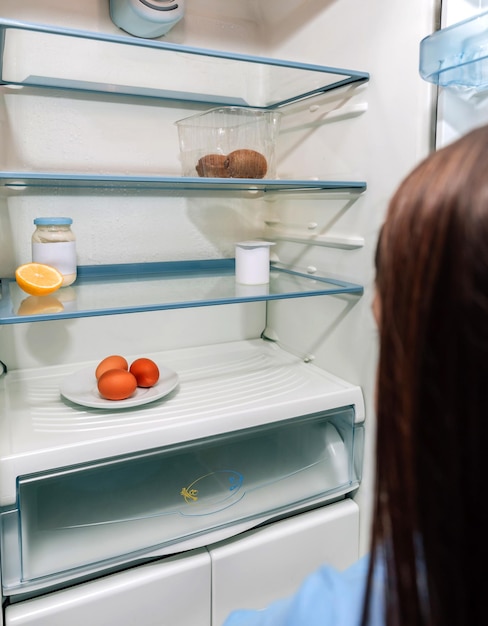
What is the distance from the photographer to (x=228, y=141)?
1.27m

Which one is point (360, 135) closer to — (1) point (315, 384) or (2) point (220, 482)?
(1) point (315, 384)

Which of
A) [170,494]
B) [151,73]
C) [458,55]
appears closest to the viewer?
[458,55]

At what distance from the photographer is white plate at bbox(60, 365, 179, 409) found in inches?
45.0

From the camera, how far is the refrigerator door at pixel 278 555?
114 centimetres

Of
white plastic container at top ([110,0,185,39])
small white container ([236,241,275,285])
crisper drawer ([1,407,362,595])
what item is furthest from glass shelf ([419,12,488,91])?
crisper drawer ([1,407,362,595])

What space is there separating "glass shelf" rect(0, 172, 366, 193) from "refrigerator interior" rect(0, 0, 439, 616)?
2 cm

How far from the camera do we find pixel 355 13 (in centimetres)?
121

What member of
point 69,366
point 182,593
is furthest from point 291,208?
point 182,593

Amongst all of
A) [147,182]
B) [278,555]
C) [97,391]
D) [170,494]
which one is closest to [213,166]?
[147,182]

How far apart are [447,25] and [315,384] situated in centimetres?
83

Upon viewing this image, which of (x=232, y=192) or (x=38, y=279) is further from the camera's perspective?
(x=232, y=192)

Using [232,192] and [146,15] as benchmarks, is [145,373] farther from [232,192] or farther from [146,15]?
[146,15]

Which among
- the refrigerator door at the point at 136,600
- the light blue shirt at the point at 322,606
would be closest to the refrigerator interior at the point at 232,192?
the refrigerator door at the point at 136,600

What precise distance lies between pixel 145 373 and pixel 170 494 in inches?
10.9
